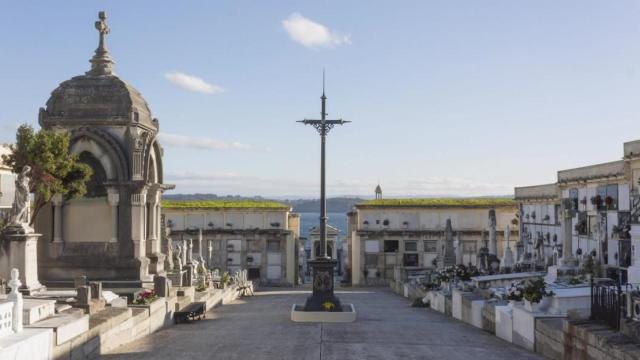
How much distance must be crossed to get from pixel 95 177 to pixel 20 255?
7453mm

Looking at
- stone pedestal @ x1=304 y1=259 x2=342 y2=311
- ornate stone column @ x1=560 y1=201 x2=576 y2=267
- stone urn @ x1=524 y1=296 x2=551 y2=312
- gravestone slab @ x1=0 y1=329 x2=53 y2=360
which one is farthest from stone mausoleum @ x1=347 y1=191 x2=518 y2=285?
gravestone slab @ x1=0 y1=329 x2=53 y2=360

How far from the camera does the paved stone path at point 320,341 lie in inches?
606

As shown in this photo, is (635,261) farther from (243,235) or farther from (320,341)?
(243,235)

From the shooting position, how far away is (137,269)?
88.7 ft

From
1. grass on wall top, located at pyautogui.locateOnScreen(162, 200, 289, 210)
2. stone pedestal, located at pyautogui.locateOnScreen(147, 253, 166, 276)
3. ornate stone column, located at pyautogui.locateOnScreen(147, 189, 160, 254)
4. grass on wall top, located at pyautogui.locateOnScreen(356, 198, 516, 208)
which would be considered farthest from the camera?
grass on wall top, located at pyautogui.locateOnScreen(356, 198, 516, 208)

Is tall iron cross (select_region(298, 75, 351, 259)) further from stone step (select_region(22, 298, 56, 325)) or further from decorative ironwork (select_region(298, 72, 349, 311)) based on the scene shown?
stone step (select_region(22, 298, 56, 325))

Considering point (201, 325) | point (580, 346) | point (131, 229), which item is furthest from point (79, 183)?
point (580, 346)

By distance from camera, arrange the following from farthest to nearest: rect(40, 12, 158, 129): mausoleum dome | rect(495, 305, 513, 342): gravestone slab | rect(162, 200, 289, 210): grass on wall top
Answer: rect(162, 200, 289, 210): grass on wall top, rect(40, 12, 158, 129): mausoleum dome, rect(495, 305, 513, 342): gravestone slab

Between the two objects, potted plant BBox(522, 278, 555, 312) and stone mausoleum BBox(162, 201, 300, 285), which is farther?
stone mausoleum BBox(162, 201, 300, 285)

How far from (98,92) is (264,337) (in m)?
13.7

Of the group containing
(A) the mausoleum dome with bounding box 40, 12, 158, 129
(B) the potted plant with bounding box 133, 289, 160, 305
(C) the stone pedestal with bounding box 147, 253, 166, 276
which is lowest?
(B) the potted plant with bounding box 133, 289, 160, 305

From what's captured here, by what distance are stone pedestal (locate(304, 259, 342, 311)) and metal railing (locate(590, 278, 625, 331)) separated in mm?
10462

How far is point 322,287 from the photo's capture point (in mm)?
23719

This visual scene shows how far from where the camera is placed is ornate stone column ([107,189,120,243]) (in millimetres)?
27250
